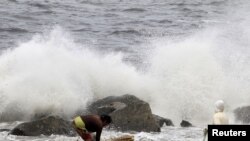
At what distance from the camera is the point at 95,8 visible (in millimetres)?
35688

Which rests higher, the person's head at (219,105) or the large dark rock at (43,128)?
the person's head at (219,105)

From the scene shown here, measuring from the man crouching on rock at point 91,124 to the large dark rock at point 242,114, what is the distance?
17.7ft

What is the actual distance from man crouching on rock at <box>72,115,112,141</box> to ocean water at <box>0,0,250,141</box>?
1.94m

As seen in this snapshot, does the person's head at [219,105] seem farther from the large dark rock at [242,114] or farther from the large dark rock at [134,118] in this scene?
the large dark rock at [242,114]

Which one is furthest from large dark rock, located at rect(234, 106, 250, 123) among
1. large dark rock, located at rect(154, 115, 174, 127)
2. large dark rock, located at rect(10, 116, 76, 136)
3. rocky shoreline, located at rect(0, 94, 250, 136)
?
large dark rock, located at rect(10, 116, 76, 136)

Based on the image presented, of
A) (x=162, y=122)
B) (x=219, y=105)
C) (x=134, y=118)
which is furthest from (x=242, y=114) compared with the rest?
(x=219, y=105)

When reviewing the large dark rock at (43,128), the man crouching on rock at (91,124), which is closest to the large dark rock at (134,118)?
the large dark rock at (43,128)

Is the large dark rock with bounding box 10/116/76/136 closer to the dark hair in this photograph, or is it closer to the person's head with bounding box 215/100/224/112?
the dark hair

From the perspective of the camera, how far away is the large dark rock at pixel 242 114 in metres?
15.4

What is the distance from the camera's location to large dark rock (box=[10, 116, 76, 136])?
13422 millimetres

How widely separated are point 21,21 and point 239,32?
10.4 metres

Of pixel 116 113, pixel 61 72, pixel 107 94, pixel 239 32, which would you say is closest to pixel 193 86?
pixel 107 94

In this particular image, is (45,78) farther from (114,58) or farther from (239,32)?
(239,32)

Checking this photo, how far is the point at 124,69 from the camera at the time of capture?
65.5ft
